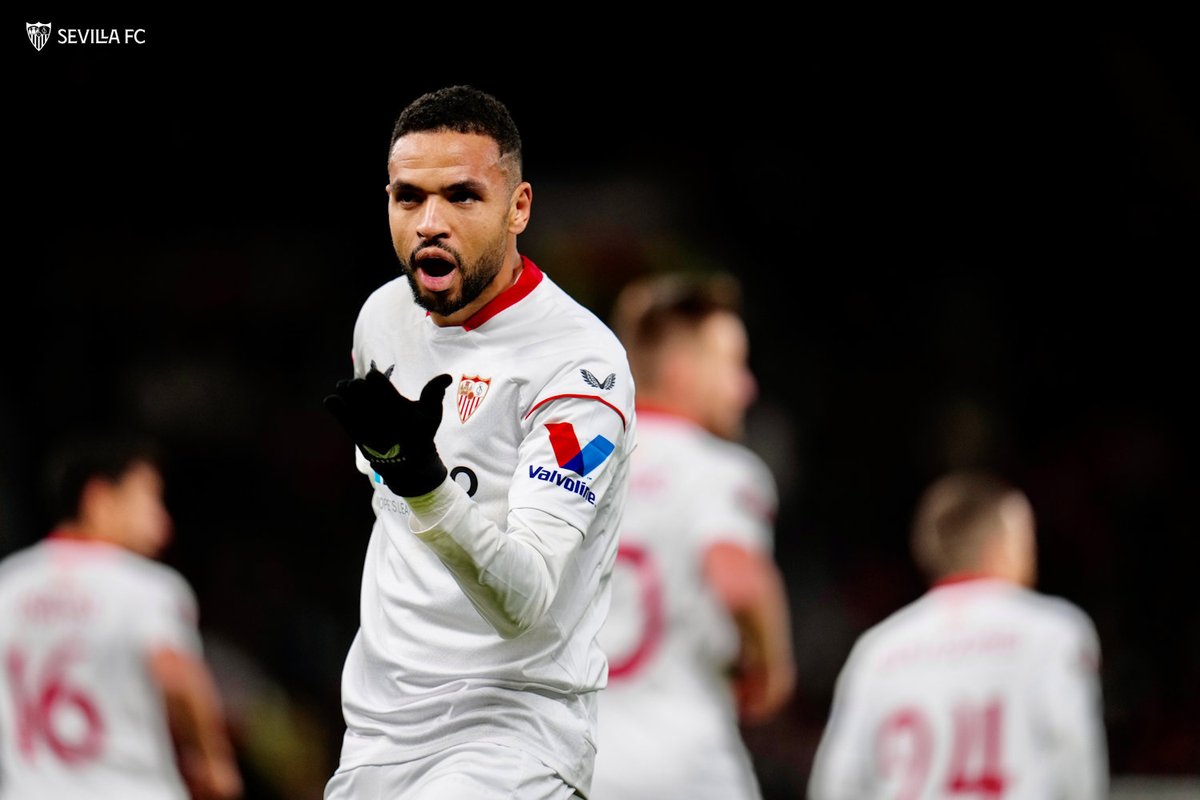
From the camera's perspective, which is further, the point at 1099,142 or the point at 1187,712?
the point at 1099,142

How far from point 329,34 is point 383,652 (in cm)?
1192

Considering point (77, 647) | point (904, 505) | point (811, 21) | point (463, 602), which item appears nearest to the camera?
point (463, 602)

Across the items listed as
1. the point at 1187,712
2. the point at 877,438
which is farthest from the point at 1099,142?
the point at 1187,712

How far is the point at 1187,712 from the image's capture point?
1127cm

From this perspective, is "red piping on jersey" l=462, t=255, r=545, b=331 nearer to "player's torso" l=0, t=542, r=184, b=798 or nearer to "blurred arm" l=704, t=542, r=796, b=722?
"blurred arm" l=704, t=542, r=796, b=722

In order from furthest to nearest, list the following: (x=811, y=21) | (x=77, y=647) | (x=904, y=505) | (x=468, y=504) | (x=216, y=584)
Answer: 1. (x=811, y=21)
2. (x=904, y=505)
3. (x=216, y=584)
4. (x=77, y=647)
5. (x=468, y=504)

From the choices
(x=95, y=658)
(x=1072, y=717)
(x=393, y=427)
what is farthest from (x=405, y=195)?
(x=95, y=658)

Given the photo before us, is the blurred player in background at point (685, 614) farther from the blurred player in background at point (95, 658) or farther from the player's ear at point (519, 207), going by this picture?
the player's ear at point (519, 207)

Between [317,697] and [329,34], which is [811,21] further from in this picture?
[317,697]

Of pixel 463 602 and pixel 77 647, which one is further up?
pixel 463 602

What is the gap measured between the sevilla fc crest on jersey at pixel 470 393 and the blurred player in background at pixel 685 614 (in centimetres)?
223

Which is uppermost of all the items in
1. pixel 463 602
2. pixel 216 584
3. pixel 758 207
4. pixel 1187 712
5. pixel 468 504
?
pixel 758 207

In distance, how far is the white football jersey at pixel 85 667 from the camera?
6.74 meters

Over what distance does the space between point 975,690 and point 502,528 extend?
9.87 feet
